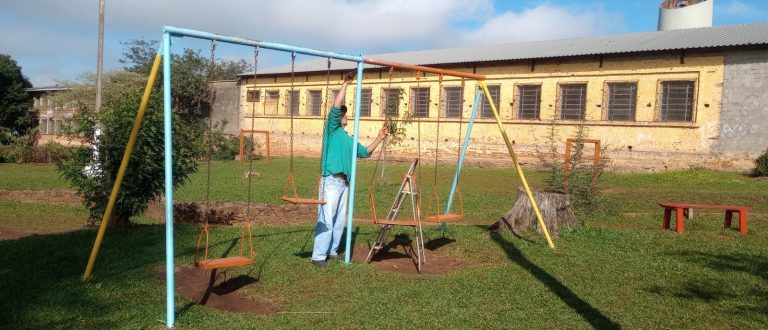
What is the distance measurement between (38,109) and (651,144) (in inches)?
1657

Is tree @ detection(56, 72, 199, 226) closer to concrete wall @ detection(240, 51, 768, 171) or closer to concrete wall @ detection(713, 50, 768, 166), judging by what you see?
concrete wall @ detection(240, 51, 768, 171)

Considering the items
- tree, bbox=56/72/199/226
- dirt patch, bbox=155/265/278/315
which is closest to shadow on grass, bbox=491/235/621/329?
dirt patch, bbox=155/265/278/315

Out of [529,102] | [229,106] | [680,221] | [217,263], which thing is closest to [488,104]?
[529,102]

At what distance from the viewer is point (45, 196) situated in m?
14.4

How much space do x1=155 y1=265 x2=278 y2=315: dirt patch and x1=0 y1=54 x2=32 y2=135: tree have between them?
43.2 m

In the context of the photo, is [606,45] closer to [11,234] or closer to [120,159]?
[120,159]

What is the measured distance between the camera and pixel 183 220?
1088 cm

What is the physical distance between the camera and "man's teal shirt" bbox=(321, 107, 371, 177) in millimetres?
6998

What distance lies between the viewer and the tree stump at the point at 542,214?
8602 millimetres

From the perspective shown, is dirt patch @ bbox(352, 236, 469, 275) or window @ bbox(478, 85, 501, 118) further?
window @ bbox(478, 85, 501, 118)

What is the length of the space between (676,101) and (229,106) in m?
25.8

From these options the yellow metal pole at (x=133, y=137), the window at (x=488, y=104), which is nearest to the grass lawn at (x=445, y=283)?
the yellow metal pole at (x=133, y=137)

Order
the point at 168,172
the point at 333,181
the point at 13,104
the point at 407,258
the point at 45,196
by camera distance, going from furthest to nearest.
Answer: the point at 13,104 < the point at 45,196 < the point at 407,258 < the point at 333,181 < the point at 168,172

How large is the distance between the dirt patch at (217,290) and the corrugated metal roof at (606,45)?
19061 millimetres
